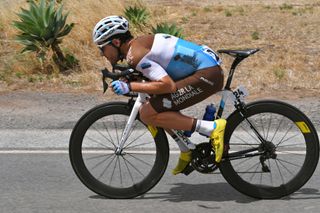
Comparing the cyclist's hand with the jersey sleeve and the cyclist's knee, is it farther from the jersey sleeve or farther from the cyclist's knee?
the cyclist's knee

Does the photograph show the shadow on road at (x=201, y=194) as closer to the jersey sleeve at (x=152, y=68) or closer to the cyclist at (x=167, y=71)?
the cyclist at (x=167, y=71)

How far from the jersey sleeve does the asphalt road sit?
1.05 metres

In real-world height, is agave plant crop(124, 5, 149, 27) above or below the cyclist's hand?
above

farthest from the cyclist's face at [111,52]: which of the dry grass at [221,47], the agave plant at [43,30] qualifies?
the agave plant at [43,30]

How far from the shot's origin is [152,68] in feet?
16.9

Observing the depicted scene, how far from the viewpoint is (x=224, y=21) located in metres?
18.5

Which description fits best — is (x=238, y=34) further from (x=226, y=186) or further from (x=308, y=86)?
(x=226, y=186)

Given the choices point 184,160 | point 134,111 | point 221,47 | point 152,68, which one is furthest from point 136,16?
point 152,68

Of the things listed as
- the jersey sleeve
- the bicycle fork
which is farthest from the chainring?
the jersey sleeve

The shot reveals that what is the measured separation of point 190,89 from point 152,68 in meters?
0.37

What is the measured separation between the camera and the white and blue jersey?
514 centimetres

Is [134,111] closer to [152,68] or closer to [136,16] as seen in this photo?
[152,68]

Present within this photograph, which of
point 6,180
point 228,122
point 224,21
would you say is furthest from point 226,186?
point 224,21

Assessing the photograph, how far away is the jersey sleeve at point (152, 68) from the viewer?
5.13m
